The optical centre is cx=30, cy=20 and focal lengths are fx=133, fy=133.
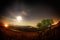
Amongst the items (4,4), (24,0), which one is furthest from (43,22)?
(4,4)

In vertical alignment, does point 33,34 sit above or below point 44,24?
below

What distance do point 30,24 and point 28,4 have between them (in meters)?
0.36

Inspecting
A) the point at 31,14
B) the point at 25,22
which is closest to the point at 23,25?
the point at 25,22

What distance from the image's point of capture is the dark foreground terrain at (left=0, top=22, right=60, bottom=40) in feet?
7.30

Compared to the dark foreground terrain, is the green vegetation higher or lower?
higher

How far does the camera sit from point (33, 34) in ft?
7.34

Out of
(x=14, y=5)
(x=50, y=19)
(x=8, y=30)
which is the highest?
(x=14, y=5)

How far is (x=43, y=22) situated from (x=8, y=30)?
61 centimetres

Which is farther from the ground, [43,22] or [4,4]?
[4,4]

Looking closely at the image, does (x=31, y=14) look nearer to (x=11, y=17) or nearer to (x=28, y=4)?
(x=28, y=4)

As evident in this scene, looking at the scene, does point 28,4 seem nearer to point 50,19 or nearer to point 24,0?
point 24,0

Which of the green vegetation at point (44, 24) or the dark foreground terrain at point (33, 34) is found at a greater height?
the green vegetation at point (44, 24)

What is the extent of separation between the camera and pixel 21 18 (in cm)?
229

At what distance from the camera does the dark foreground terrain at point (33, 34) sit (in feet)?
7.30
